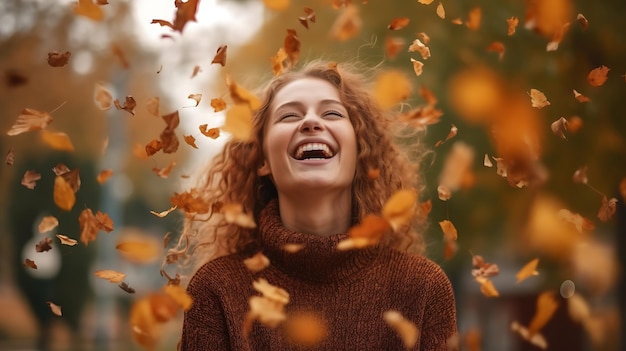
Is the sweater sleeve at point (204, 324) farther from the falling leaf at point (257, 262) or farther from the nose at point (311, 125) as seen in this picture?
the nose at point (311, 125)

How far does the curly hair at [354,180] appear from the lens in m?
3.39

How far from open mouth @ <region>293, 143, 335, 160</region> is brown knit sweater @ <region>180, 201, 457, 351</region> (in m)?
0.26

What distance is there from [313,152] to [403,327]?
0.67 meters

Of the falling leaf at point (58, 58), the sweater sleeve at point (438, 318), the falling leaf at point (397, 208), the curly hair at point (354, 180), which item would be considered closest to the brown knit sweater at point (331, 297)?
the sweater sleeve at point (438, 318)

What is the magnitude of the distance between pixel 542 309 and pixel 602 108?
408 centimetres

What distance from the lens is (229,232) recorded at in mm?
3498

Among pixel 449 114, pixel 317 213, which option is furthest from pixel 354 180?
pixel 449 114

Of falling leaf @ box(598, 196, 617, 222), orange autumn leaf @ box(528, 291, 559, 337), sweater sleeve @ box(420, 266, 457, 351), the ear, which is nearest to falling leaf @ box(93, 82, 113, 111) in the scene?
the ear

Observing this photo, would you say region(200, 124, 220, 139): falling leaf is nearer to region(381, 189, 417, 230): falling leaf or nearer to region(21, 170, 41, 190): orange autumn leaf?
region(21, 170, 41, 190): orange autumn leaf

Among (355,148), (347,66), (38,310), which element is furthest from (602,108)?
(38,310)

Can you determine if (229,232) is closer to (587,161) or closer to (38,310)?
(587,161)

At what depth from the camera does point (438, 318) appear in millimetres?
3113

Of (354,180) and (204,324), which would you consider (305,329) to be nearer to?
(204,324)

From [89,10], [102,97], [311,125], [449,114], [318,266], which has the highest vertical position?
[89,10]
